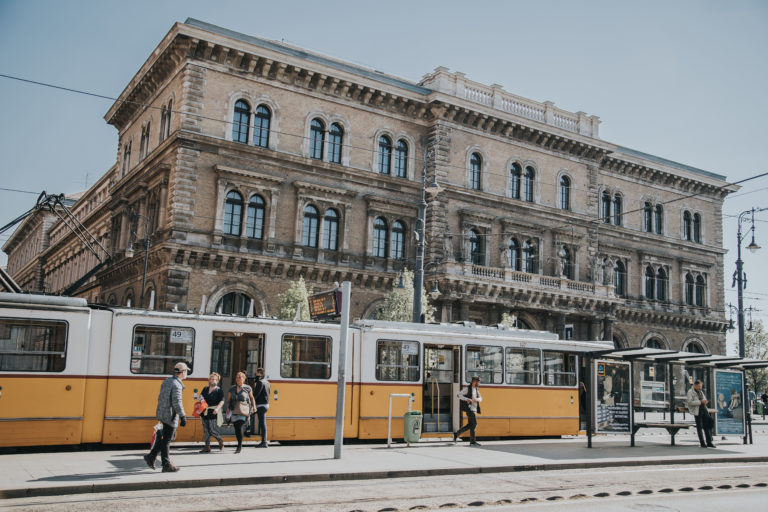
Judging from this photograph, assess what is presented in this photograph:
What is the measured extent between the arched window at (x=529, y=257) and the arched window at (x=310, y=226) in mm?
12985

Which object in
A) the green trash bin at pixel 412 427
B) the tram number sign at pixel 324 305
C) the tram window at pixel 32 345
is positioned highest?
the tram number sign at pixel 324 305

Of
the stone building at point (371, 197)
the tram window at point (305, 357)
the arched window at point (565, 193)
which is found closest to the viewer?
the tram window at point (305, 357)

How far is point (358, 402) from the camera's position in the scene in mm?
18266

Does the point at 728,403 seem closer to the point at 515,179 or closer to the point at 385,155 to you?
the point at 385,155

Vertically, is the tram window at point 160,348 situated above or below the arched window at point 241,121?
below

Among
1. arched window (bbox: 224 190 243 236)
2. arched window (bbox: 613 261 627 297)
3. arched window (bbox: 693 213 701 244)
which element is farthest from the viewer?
arched window (bbox: 693 213 701 244)

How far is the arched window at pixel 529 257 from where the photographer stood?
42875mm

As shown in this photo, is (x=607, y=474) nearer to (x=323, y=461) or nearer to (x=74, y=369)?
(x=323, y=461)

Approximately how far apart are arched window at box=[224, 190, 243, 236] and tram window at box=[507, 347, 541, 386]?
56.5ft

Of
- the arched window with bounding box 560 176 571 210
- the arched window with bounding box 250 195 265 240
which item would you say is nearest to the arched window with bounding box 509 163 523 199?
the arched window with bounding box 560 176 571 210

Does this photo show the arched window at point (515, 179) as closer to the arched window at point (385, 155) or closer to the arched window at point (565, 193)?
the arched window at point (565, 193)

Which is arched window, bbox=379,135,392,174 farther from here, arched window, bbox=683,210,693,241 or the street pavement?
arched window, bbox=683,210,693,241

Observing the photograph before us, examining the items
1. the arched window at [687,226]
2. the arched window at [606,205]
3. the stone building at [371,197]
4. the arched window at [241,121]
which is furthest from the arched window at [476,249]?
the arched window at [687,226]

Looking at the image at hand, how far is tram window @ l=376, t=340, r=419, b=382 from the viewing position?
61.2 ft
